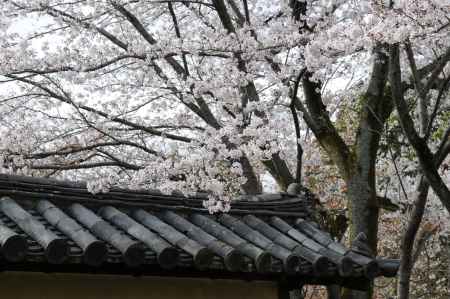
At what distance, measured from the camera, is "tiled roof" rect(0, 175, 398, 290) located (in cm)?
449

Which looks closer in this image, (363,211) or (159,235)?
(159,235)

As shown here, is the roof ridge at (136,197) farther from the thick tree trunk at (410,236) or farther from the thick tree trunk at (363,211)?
the thick tree trunk at (410,236)

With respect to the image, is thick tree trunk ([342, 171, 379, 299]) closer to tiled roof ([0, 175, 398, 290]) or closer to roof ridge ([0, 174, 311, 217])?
roof ridge ([0, 174, 311, 217])

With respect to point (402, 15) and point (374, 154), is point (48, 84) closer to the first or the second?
point (374, 154)

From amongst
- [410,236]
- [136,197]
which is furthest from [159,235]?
[410,236]

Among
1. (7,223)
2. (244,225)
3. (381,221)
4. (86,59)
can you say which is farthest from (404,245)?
(381,221)

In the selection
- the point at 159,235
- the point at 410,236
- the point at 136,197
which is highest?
the point at 136,197

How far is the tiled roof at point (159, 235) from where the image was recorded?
4.49 metres

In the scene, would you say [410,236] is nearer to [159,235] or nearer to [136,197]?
[136,197]

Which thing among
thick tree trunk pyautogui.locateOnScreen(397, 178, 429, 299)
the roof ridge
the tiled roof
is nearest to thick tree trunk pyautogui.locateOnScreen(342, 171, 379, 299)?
thick tree trunk pyautogui.locateOnScreen(397, 178, 429, 299)

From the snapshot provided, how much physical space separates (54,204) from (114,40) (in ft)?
17.5

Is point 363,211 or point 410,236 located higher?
point 363,211

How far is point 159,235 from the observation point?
17.4 ft

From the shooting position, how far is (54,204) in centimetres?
539
